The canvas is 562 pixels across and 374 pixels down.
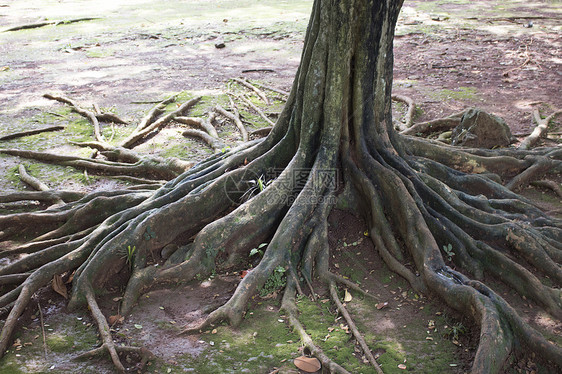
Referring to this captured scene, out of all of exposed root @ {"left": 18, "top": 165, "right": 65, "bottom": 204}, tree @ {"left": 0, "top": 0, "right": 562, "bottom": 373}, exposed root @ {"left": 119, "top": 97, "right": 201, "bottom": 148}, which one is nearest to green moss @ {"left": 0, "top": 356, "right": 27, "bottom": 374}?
tree @ {"left": 0, "top": 0, "right": 562, "bottom": 373}

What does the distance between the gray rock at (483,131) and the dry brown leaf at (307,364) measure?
4.04 meters

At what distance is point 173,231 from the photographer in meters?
4.09

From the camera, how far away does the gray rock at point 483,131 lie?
5891 mm

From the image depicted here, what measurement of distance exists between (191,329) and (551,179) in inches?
167

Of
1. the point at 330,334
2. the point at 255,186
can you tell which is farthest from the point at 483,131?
the point at 330,334

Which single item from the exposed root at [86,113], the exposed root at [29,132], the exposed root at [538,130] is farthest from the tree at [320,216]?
the exposed root at [29,132]

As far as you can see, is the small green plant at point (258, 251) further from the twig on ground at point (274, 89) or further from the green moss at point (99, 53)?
the green moss at point (99, 53)

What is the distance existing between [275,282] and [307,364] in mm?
831

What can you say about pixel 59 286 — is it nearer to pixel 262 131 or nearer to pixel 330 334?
pixel 330 334

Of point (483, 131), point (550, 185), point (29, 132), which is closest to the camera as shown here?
point (550, 185)

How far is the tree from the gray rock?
1441 millimetres

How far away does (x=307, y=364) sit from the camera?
2.90 m

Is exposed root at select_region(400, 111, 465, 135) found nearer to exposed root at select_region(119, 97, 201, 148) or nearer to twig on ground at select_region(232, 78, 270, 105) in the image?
twig on ground at select_region(232, 78, 270, 105)

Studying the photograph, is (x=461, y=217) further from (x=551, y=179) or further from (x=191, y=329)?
(x=191, y=329)
